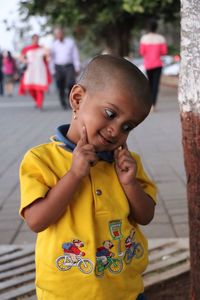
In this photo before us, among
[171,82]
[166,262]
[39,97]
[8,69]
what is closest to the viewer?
[166,262]

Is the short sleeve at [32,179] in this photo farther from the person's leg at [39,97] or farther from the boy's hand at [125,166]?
the person's leg at [39,97]

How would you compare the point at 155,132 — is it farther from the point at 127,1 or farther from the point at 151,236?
the point at 151,236

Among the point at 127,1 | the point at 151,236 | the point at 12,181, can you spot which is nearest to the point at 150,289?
the point at 151,236

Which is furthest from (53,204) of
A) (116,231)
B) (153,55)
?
(153,55)

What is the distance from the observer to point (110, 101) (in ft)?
6.43

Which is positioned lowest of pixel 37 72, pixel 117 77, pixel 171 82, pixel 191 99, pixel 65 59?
pixel 171 82

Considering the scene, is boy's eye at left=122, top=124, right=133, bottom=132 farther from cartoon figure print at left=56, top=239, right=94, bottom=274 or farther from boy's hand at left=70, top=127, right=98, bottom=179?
cartoon figure print at left=56, top=239, right=94, bottom=274

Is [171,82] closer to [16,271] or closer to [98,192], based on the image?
[16,271]

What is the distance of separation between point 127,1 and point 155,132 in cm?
428

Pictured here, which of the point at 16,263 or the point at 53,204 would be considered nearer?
the point at 53,204

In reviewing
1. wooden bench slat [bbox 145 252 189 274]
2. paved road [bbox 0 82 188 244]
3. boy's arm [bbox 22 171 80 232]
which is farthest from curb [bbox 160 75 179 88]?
boy's arm [bbox 22 171 80 232]

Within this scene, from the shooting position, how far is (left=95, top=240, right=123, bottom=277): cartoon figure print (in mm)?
2035

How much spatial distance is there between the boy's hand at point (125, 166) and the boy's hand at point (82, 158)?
0.10 m

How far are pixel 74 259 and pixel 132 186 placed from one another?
12.8 inches
